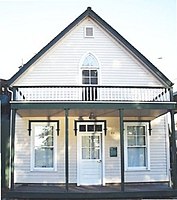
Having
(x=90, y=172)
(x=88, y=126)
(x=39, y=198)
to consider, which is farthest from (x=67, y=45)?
(x=39, y=198)

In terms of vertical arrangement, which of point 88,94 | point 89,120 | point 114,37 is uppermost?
point 114,37

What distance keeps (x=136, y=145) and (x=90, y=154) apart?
1988 millimetres

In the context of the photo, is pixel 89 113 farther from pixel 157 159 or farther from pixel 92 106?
pixel 157 159

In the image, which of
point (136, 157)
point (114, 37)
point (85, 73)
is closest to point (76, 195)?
point (136, 157)

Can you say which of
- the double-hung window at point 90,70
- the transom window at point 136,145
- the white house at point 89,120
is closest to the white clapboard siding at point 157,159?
the white house at point 89,120

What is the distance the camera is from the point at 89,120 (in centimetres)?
1321

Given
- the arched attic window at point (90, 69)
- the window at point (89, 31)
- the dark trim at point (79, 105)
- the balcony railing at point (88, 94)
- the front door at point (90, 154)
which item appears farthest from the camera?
the window at point (89, 31)

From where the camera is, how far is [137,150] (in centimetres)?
1327

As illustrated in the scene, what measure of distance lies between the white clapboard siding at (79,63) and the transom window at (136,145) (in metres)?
1.92

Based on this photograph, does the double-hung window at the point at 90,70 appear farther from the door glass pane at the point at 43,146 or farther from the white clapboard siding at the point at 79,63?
A: the door glass pane at the point at 43,146

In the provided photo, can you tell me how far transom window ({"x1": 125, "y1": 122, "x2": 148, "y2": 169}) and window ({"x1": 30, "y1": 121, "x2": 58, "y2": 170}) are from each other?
309 centimetres

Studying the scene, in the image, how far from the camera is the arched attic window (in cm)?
1380

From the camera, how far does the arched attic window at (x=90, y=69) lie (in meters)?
13.8

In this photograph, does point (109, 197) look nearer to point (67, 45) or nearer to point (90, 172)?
point (90, 172)
